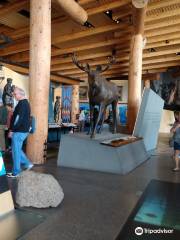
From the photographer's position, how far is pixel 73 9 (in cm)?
658

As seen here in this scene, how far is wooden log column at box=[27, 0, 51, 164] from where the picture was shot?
16.7 ft

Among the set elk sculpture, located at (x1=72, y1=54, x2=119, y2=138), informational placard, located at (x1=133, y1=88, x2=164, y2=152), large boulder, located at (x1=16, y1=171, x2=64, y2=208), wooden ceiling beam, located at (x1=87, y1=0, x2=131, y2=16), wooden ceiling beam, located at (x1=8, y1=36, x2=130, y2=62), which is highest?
wooden ceiling beam, located at (x1=87, y1=0, x2=131, y2=16)

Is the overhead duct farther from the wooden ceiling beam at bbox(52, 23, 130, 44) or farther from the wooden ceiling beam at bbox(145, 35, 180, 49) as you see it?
the wooden ceiling beam at bbox(145, 35, 180, 49)

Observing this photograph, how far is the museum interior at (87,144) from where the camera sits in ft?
8.47

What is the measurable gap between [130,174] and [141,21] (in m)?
4.67

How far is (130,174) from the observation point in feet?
15.1

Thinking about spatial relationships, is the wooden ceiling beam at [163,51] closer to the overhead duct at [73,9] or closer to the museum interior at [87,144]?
the museum interior at [87,144]

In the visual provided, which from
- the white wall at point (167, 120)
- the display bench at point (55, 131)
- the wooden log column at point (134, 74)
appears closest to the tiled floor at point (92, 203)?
the wooden log column at point (134, 74)

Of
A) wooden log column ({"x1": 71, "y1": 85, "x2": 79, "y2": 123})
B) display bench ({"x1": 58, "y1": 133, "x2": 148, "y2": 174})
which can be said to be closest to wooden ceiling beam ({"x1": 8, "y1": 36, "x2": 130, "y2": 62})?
wooden log column ({"x1": 71, "y1": 85, "x2": 79, "y2": 123})

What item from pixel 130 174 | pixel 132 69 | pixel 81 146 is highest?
pixel 132 69

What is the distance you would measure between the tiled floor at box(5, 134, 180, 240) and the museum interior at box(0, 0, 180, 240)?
0.01 metres

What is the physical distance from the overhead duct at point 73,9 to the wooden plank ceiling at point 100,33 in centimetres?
19

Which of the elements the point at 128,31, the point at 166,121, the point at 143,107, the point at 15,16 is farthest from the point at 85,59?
the point at 166,121

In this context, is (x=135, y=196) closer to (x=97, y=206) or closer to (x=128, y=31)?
(x=97, y=206)
